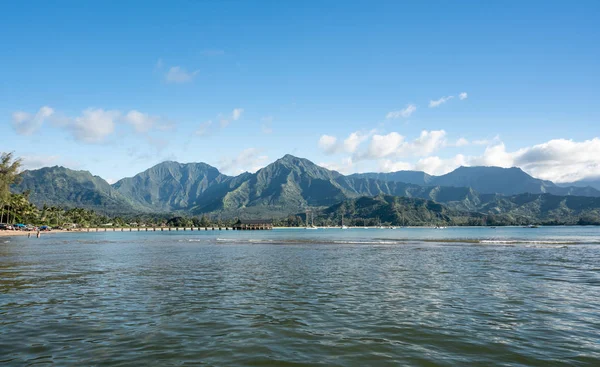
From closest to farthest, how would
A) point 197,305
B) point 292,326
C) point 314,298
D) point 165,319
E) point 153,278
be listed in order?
point 292,326 → point 165,319 → point 197,305 → point 314,298 → point 153,278

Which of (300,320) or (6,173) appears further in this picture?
(6,173)

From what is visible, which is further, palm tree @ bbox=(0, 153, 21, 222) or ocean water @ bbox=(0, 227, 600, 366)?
palm tree @ bbox=(0, 153, 21, 222)

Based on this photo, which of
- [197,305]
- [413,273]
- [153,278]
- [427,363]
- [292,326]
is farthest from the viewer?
[413,273]

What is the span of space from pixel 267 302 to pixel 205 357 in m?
9.66

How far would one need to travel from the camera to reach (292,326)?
1684 centimetres

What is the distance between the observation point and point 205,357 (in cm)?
1277

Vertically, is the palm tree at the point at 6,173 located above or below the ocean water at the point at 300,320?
above

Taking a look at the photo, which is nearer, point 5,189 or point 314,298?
point 314,298

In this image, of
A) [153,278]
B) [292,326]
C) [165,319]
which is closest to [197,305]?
[165,319]

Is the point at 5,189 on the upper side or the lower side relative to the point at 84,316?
upper

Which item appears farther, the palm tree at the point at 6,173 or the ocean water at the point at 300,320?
the palm tree at the point at 6,173

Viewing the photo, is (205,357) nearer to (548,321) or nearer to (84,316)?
(84,316)

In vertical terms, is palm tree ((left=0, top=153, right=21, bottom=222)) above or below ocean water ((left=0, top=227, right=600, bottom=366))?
above

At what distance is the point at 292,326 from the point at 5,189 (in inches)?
6338
